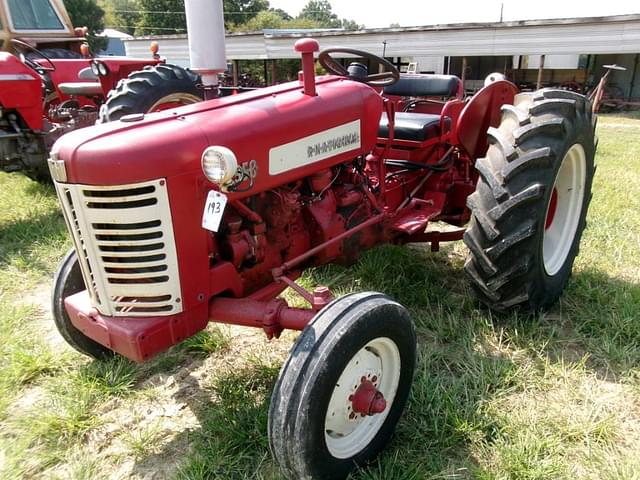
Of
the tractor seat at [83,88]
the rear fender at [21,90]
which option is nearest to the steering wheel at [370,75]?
the tractor seat at [83,88]

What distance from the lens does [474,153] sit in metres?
3.63

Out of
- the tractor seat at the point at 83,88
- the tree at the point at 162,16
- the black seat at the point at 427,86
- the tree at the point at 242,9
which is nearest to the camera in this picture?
the black seat at the point at 427,86

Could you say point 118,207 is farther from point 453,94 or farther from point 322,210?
point 453,94

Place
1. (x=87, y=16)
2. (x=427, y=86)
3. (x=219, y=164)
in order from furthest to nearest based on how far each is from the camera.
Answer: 1. (x=87, y=16)
2. (x=427, y=86)
3. (x=219, y=164)

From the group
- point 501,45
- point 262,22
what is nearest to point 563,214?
point 501,45

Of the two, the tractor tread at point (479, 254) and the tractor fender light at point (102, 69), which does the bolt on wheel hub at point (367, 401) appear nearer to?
the tractor tread at point (479, 254)

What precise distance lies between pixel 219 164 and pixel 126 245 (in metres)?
0.47

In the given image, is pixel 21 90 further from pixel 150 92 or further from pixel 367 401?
pixel 367 401

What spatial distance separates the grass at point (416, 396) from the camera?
2.23 m

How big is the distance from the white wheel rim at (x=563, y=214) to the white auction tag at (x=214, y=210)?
224 centimetres

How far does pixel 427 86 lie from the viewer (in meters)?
4.37

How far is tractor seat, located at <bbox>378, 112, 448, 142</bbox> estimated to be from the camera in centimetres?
347

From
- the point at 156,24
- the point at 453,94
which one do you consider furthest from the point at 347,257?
the point at 156,24

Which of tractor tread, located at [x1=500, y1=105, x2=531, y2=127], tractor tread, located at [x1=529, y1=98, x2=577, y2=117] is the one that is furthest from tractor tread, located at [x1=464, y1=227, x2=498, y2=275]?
tractor tread, located at [x1=529, y1=98, x2=577, y2=117]
